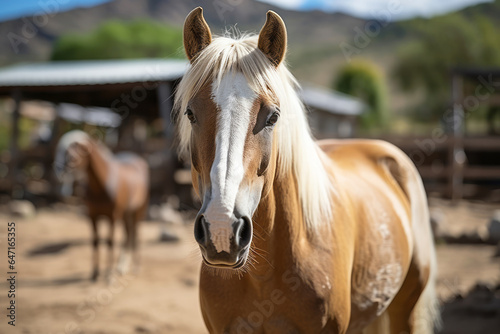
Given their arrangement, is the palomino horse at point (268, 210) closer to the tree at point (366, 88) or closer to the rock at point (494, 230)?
the rock at point (494, 230)

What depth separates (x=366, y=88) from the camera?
1505 inches

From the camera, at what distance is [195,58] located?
68.5 inches

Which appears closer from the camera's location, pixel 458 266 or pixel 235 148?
pixel 235 148

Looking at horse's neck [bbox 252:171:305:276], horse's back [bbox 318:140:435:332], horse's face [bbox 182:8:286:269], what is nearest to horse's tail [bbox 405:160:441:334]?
horse's back [bbox 318:140:435:332]

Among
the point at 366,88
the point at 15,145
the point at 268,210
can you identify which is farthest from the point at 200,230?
the point at 366,88

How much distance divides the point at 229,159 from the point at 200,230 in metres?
0.26

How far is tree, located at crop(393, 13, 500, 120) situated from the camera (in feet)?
102

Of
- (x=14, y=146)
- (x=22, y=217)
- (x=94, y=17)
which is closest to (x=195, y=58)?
(x=22, y=217)

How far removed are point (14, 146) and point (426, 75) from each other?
37628 mm

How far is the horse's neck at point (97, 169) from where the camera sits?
5.88 m

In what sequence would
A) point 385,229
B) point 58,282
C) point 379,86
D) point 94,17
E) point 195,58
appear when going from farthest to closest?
point 94,17 → point 379,86 → point 58,282 → point 385,229 → point 195,58

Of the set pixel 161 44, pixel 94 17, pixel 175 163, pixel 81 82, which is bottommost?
Answer: pixel 175 163

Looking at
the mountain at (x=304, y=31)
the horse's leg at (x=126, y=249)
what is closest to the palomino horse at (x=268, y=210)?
the horse's leg at (x=126, y=249)

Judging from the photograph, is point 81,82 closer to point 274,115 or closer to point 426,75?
point 274,115
